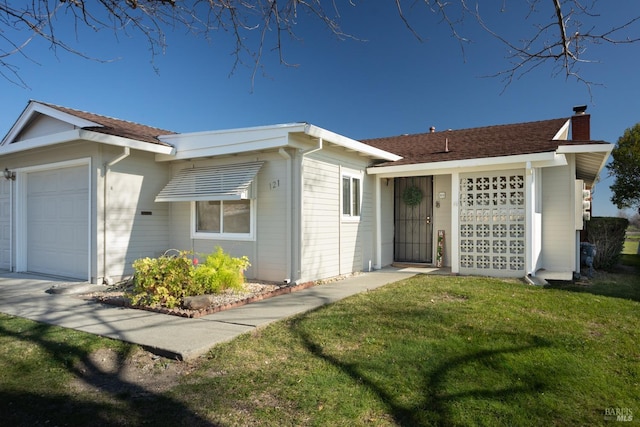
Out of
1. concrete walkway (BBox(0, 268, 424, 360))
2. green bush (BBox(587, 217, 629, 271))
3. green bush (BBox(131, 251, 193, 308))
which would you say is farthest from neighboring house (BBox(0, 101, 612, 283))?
green bush (BBox(131, 251, 193, 308))

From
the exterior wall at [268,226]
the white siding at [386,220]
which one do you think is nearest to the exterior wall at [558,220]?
the white siding at [386,220]

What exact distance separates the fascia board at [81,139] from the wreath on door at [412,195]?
617 centimetres

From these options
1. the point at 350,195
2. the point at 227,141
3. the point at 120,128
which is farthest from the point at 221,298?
the point at 120,128

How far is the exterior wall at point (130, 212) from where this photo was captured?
26.0 ft

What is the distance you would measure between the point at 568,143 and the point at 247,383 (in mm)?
8457

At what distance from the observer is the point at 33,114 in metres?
9.08

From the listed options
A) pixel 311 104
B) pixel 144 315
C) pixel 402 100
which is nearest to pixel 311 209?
pixel 144 315

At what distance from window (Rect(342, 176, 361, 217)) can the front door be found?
71.4 inches

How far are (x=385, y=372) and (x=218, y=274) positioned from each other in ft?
12.7

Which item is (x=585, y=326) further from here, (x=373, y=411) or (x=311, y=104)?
(x=311, y=104)

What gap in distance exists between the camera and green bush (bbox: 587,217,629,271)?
1064 centimetres

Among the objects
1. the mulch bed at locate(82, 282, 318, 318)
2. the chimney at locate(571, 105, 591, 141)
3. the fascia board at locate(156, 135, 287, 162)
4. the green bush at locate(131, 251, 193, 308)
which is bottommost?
the mulch bed at locate(82, 282, 318, 318)

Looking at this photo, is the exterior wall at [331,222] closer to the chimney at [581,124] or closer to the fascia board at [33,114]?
the fascia board at [33,114]

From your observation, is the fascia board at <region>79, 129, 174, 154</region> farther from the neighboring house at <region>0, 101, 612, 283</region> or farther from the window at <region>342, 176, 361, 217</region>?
the window at <region>342, 176, 361, 217</region>
